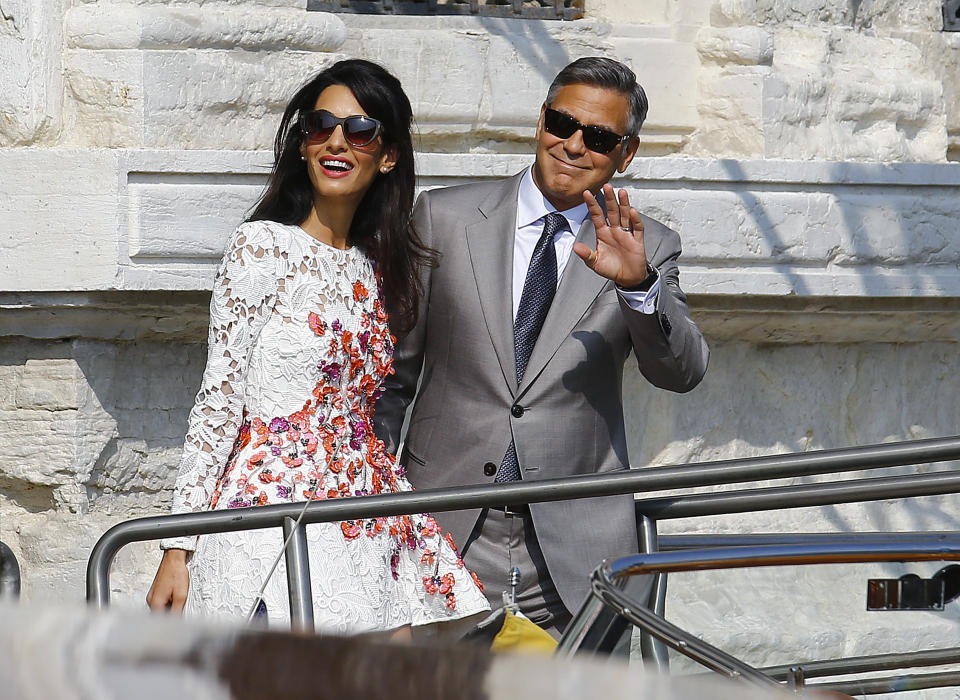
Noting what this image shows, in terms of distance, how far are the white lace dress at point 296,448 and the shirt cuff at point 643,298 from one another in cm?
49

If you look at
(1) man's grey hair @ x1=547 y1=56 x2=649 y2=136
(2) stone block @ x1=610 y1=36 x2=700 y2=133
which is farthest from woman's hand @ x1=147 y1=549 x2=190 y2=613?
(2) stone block @ x1=610 y1=36 x2=700 y2=133

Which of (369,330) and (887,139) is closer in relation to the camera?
(369,330)

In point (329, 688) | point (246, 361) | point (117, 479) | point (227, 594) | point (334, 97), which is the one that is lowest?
point (117, 479)

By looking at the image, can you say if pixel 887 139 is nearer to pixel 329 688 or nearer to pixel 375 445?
pixel 375 445

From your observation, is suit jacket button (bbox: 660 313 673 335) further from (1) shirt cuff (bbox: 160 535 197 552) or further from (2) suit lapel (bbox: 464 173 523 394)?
(1) shirt cuff (bbox: 160 535 197 552)

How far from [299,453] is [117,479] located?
4.64 feet

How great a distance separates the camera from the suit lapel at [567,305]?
8.51 ft

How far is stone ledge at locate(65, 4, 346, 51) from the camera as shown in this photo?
338 cm

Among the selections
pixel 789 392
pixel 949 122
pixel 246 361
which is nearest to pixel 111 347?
pixel 246 361

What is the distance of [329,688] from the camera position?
705 millimetres

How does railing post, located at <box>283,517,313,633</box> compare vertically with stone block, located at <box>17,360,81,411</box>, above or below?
above

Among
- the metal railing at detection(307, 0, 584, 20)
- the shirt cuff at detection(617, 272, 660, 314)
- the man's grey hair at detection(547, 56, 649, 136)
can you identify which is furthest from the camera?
the metal railing at detection(307, 0, 584, 20)

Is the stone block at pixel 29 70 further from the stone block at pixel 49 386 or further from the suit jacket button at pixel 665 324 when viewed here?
the suit jacket button at pixel 665 324

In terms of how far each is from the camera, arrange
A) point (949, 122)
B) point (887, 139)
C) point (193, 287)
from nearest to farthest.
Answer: point (193, 287) → point (887, 139) → point (949, 122)
